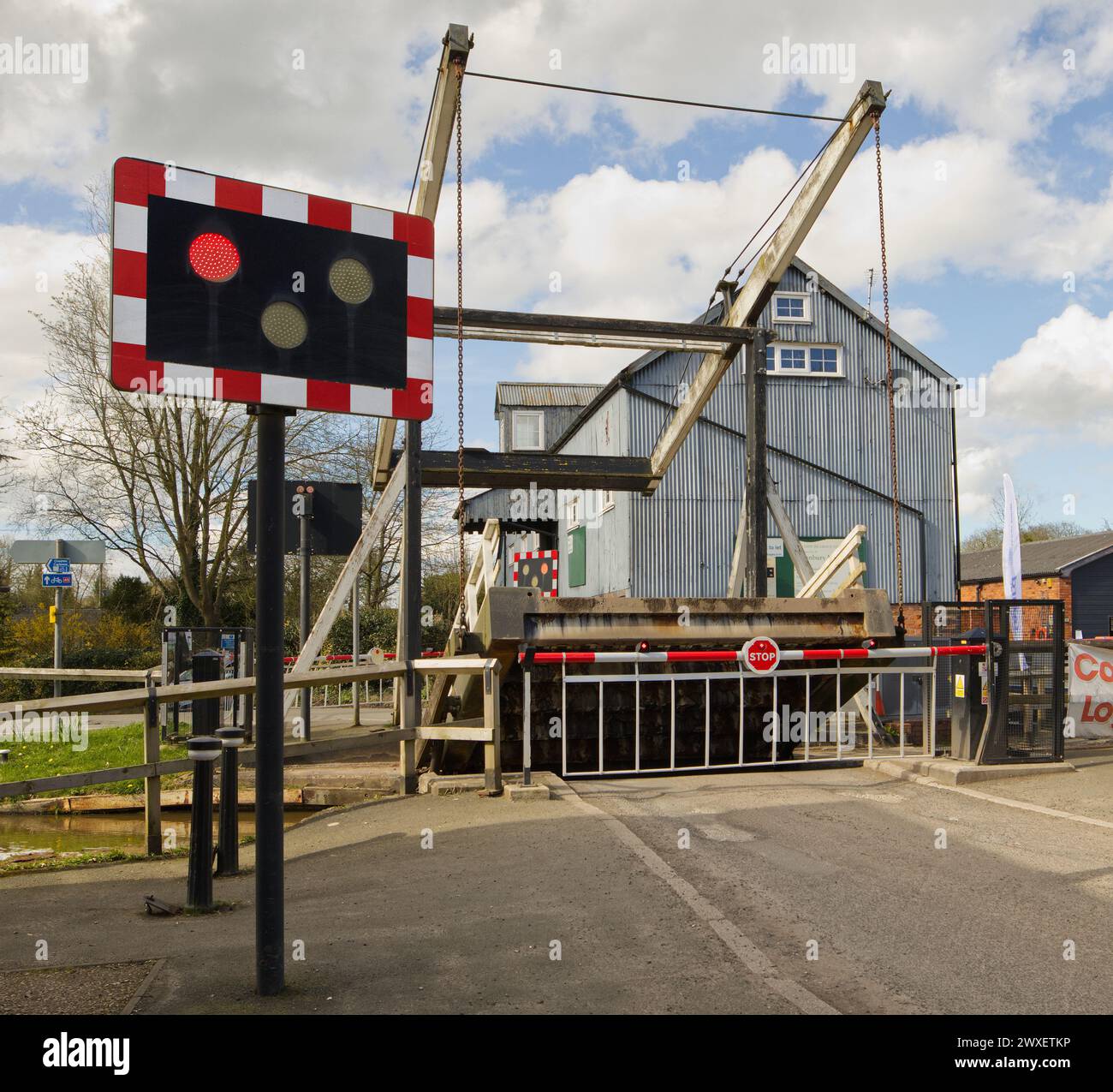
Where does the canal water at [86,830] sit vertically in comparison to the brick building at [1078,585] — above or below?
below

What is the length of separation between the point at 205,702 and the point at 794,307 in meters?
18.7

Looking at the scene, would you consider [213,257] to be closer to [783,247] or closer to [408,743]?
[408,743]

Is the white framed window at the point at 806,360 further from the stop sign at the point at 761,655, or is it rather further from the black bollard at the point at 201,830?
the black bollard at the point at 201,830

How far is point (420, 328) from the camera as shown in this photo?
4.02m

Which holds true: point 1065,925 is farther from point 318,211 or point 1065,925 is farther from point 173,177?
point 173,177

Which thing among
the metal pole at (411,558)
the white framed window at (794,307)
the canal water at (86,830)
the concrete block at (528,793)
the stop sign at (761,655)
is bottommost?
the canal water at (86,830)

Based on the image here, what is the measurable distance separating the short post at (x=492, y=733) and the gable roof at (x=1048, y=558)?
2964cm

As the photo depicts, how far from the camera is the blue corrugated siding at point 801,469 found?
2488cm

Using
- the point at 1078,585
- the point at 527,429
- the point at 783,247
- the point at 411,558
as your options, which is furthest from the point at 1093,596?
the point at 411,558

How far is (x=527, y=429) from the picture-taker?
4172cm

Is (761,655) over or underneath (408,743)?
over

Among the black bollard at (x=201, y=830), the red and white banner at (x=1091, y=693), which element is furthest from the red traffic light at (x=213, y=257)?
the red and white banner at (x=1091, y=693)

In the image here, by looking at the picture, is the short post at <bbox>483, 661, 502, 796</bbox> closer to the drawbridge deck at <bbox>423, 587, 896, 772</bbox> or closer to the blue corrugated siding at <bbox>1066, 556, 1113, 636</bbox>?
the drawbridge deck at <bbox>423, 587, 896, 772</bbox>

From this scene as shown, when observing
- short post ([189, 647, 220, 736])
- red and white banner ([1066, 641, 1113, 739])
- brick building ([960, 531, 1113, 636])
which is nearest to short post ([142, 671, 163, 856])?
short post ([189, 647, 220, 736])
